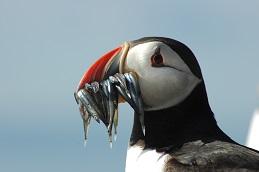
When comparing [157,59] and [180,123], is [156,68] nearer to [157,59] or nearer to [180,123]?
[157,59]

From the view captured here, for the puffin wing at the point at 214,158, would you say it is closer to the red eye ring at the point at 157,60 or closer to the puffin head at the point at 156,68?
the puffin head at the point at 156,68

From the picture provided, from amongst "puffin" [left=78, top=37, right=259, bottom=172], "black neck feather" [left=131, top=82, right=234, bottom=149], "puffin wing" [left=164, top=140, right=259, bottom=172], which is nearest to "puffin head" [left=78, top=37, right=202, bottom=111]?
"puffin" [left=78, top=37, right=259, bottom=172]

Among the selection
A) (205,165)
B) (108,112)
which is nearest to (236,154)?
(205,165)

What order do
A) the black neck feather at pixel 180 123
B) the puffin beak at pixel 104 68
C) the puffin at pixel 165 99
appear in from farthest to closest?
the black neck feather at pixel 180 123 < the puffin beak at pixel 104 68 < the puffin at pixel 165 99

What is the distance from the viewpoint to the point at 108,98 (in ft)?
77.1

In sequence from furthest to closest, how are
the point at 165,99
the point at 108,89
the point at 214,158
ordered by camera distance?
the point at 165,99, the point at 108,89, the point at 214,158

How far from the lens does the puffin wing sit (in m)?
22.5

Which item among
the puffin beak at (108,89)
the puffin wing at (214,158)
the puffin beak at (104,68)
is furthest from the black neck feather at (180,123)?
the puffin beak at (104,68)

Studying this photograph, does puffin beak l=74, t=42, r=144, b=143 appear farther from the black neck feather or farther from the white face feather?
the black neck feather

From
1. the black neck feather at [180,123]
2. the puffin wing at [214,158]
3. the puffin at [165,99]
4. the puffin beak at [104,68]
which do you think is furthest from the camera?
the black neck feather at [180,123]

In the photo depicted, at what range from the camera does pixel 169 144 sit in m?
23.5

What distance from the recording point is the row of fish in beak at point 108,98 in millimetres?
23406

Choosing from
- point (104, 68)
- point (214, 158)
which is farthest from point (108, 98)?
point (214, 158)

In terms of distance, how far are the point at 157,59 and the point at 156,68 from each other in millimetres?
126
